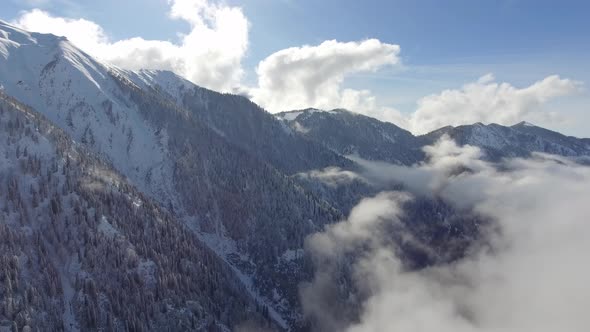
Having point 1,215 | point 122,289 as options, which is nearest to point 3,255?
point 1,215

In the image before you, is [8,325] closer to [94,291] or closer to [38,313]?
[38,313]

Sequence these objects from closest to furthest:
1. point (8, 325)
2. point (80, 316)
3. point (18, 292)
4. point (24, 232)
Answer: point (8, 325), point (18, 292), point (80, 316), point (24, 232)

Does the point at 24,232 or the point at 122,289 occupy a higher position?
the point at 24,232

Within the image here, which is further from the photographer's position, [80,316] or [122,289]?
[122,289]

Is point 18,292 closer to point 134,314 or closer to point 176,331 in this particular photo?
point 134,314

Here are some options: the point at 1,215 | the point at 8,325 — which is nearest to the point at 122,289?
the point at 8,325

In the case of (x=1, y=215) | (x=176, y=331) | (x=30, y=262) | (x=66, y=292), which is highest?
(x=1, y=215)

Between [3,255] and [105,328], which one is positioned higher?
[3,255]

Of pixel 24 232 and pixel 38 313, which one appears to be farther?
pixel 24 232

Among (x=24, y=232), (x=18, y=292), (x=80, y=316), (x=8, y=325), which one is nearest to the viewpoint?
(x=8, y=325)
